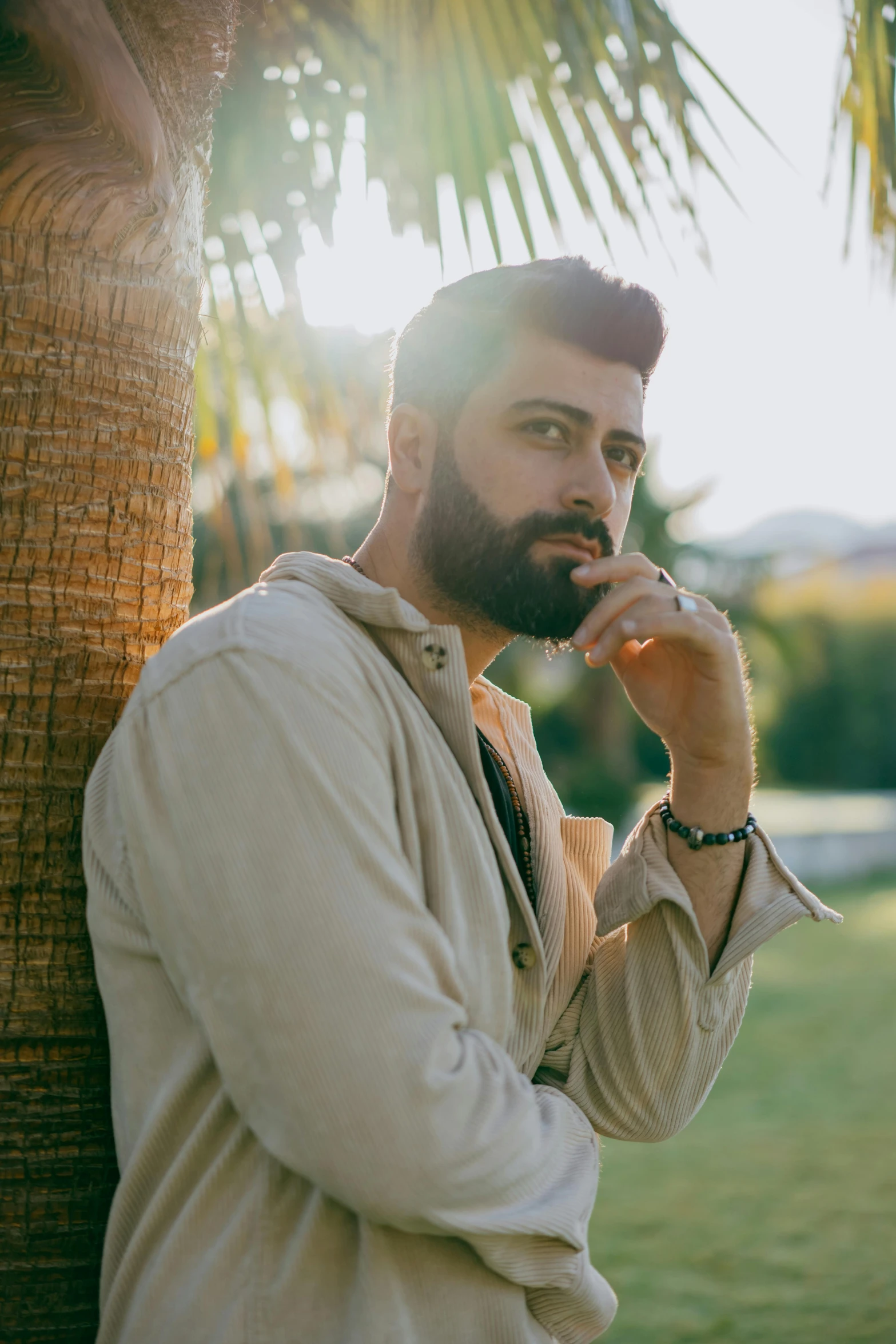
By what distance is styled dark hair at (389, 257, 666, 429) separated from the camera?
6.89 ft

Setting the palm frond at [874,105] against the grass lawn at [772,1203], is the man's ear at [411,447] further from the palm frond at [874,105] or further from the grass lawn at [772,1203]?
the grass lawn at [772,1203]

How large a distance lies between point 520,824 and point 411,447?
0.74 meters

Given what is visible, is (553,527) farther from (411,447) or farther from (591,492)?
(411,447)

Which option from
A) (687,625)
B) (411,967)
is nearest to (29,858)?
(411,967)

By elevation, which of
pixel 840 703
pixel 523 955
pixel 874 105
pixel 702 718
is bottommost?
pixel 523 955

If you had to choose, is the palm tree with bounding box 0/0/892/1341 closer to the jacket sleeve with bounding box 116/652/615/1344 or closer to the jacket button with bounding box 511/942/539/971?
the jacket sleeve with bounding box 116/652/615/1344

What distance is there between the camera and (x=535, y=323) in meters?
2.12

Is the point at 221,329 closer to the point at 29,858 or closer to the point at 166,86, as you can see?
the point at 166,86

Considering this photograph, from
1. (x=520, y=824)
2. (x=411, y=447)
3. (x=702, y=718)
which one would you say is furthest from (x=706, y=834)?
Result: (x=411, y=447)

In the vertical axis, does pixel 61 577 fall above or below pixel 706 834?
above

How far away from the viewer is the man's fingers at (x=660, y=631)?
1.93 meters

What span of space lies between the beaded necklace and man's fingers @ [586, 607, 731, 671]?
288 millimetres

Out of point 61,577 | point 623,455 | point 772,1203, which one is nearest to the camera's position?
point 61,577

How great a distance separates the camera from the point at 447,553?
2.07 meters
